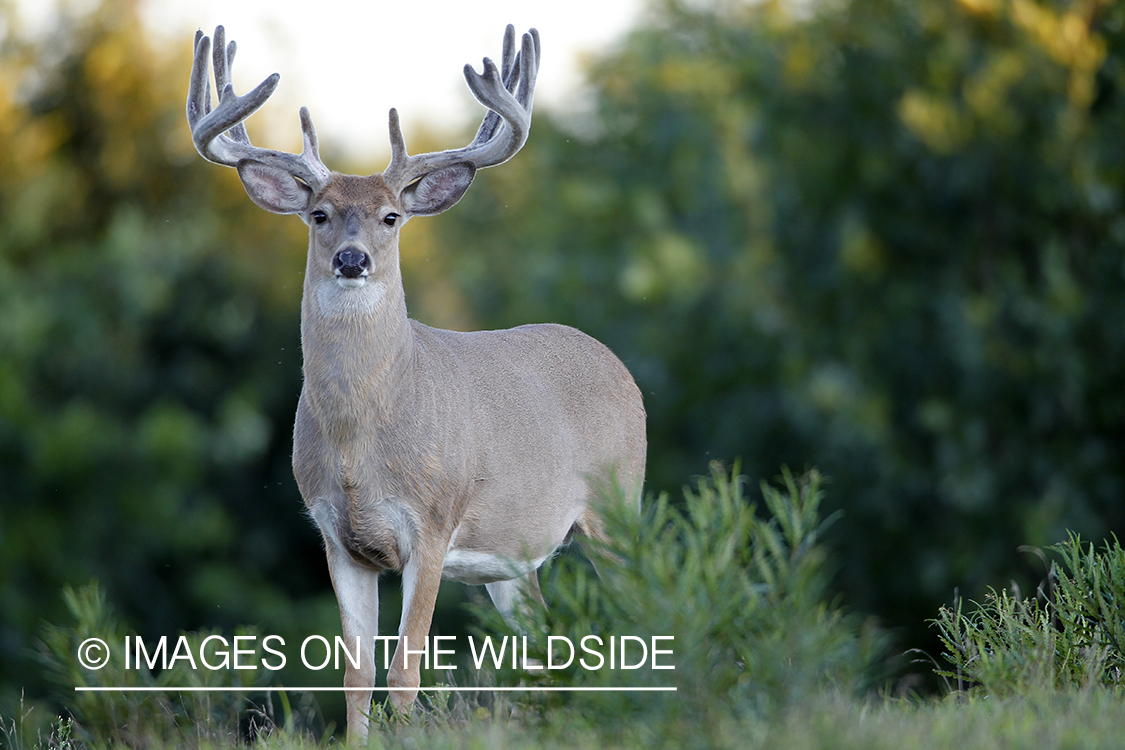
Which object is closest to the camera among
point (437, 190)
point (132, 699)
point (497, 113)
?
point (132, 699)

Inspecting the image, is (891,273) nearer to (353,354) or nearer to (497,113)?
(497,113)

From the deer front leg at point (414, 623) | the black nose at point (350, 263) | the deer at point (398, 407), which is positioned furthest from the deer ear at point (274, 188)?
the deer front leg at point (414, 623)

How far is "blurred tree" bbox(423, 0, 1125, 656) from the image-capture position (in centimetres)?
1806

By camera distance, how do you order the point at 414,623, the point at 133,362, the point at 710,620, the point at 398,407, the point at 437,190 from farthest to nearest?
the point at 133,362, the point at 437,190, the point at 398,407, the point at 414,623, the point at 710,620

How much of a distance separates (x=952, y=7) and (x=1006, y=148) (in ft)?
7.76

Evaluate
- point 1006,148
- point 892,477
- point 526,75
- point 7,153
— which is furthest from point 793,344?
point 526,75

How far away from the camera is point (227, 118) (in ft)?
18.5

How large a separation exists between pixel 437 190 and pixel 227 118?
3.20 ft

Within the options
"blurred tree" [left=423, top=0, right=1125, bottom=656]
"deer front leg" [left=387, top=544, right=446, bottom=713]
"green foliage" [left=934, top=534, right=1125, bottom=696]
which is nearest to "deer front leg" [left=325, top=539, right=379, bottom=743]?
"deer front leg" [left=387, top=544, right=446, bottom=713]

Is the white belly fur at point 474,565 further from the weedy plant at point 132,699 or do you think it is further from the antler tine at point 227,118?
the antler tine at point 227,118

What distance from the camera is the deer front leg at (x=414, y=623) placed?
5.38 meters

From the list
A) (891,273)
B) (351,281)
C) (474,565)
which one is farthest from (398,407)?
(891,273)

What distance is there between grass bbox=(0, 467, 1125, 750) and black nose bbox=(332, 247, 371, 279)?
1.57m

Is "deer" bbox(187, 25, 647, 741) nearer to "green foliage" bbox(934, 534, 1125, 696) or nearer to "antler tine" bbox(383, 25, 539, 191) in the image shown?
"antler tine" bbox(383, 25, 539, 191)
